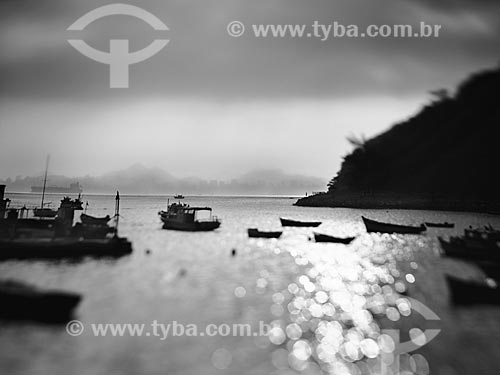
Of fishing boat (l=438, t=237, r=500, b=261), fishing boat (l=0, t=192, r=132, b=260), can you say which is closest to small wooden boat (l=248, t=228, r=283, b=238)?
fishing boat (l=0, t=192, r=132, b=260)

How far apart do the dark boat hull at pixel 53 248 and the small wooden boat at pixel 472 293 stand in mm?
33972

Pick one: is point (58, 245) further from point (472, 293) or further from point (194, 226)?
point (472, 293)

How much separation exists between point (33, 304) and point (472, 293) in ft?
93.5

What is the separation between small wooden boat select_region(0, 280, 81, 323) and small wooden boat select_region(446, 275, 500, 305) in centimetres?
Result: 2562

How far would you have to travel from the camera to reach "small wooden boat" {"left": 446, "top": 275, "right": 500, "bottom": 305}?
864 inches

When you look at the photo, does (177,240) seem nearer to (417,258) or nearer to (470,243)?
(417,258)

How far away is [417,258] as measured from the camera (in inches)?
1704

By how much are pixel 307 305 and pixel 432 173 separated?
14839 cm

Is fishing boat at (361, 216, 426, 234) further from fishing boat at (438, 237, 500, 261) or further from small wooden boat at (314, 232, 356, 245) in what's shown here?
fishing boat at (438, 237, 500, 261)

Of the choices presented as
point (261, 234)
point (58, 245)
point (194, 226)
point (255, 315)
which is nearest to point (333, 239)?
point (261, 234)

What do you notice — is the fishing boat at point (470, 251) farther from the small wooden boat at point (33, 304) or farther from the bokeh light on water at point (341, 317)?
the small wooden boat at point (33, 304)

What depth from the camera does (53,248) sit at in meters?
34.8

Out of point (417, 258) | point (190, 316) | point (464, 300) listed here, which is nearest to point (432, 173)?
point (417, 258)

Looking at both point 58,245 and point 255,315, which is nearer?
point 255,315
